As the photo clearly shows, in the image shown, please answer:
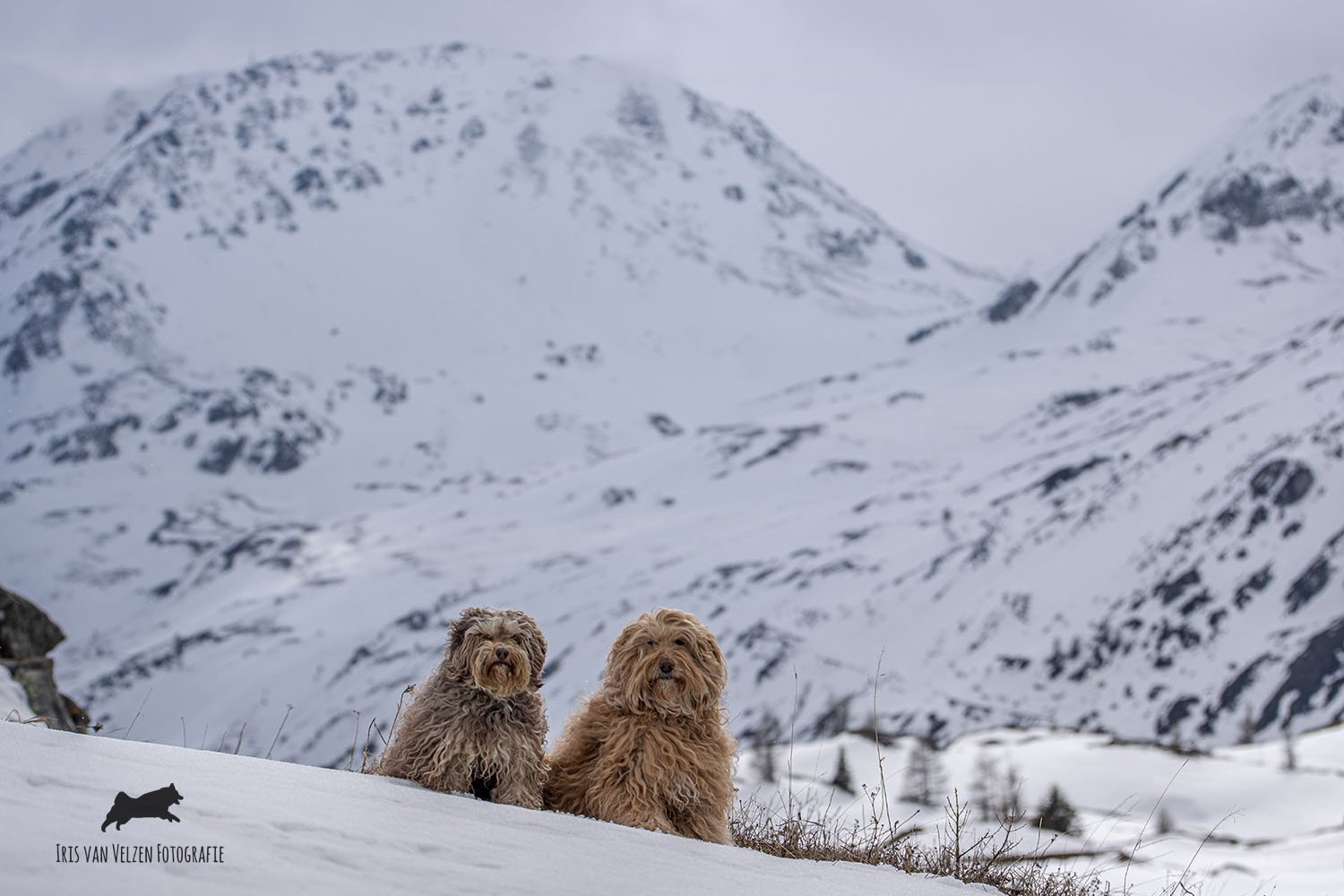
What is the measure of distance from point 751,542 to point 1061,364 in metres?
63.2

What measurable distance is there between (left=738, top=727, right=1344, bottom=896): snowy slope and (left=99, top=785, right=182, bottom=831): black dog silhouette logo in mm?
4340

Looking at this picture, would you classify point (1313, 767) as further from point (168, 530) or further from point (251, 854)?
point (168, 530)

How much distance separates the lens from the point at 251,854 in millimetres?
4535

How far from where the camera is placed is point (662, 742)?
23.8ft

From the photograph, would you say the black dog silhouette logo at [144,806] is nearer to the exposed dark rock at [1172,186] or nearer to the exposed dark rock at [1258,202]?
the exposed dark rock at [1258,202]

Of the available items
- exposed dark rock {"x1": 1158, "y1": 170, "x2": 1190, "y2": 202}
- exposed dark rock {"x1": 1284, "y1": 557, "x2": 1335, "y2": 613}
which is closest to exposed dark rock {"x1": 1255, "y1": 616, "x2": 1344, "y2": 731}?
exposed dark rock {"x1": 1284, "y1": 557, "x2": 1335, "y2": 613}

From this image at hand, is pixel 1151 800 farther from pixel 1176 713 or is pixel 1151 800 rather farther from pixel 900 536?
pixel 900 536

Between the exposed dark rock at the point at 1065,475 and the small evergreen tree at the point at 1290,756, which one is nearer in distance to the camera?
the small evergreen tree at the point at 1290,756

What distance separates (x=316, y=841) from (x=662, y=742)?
2.73 m

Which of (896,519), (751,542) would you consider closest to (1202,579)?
(896,519)

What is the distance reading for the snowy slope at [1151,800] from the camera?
1206 centimetres

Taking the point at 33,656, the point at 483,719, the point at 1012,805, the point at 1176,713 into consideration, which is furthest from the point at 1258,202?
the point at 483,719

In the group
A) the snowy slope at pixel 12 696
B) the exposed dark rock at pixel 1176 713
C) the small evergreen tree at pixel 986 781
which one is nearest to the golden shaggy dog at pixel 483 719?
the snowy slope at pixel 12 696

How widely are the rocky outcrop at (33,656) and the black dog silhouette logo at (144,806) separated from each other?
484cm
